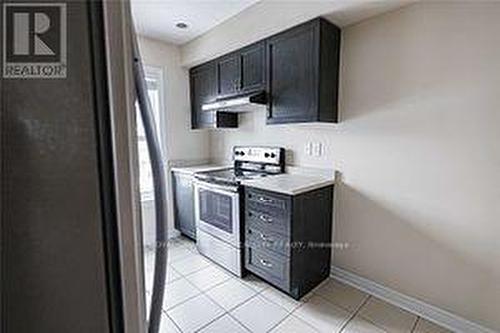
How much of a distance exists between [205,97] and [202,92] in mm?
104

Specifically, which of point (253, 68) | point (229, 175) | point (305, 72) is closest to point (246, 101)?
point (253, 68)

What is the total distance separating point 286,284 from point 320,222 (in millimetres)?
601

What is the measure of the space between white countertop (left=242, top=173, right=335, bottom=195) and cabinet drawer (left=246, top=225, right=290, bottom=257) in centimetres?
38

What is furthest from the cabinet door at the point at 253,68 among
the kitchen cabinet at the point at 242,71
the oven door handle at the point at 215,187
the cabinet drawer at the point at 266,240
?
the cabinet drawer at the point at 266,240

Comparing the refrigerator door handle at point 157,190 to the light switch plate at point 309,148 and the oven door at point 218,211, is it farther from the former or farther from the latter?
the light switch plate at point 309,148

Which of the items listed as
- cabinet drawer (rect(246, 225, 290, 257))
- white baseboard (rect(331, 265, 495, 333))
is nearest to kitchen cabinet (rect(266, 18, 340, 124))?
cabinet drawer (rect(246, 225, 290, 257))

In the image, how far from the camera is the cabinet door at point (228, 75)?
9.50 ft

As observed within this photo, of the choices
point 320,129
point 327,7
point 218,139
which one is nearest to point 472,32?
point 327,7

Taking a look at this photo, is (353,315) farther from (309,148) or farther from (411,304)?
(309,148)

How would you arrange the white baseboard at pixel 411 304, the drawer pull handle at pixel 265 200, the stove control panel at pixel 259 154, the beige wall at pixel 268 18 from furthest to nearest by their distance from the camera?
the stove control panel at pixel 259 154 → the drawer pull handle at pixel 265 200 → the beige wall at pixel 268 18 → the white baseboard at pixel 411 304

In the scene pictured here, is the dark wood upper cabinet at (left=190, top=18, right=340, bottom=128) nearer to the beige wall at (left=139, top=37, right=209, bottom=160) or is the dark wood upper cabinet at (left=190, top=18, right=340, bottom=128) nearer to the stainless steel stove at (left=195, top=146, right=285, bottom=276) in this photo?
the stainless steel stove at (left=195, top=146, right=285, bottom=276)

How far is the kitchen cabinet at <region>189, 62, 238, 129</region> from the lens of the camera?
10.7 feet

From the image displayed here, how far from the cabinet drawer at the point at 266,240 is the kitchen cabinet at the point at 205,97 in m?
1.43

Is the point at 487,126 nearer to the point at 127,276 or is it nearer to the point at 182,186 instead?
the point at 127,276
